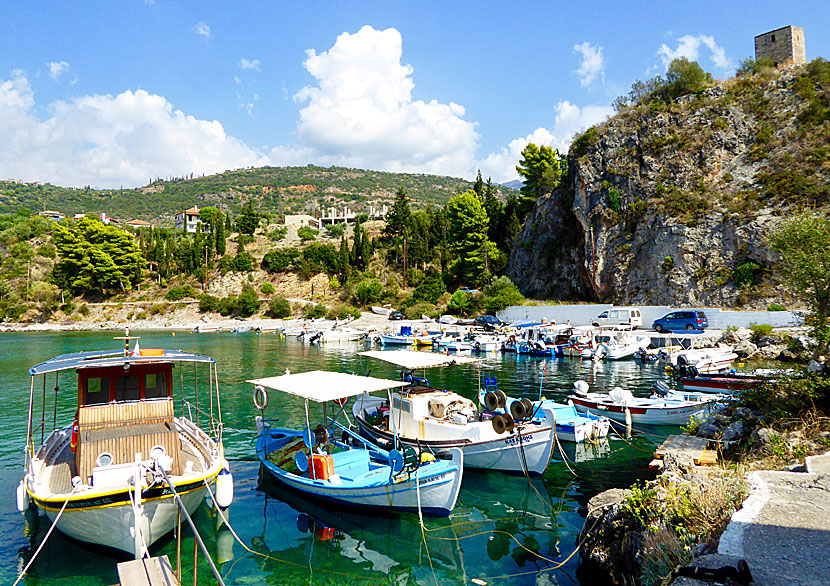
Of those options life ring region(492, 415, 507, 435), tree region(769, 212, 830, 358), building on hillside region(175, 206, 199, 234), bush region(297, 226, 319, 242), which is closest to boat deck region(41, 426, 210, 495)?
life ring region(492, 415, 507, 435)

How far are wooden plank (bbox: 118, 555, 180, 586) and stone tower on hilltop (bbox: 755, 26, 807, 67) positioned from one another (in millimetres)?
72310

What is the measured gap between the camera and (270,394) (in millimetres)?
25875

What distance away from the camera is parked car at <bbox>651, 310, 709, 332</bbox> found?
38.8 metres

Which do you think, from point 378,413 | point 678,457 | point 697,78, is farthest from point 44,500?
point 697,78

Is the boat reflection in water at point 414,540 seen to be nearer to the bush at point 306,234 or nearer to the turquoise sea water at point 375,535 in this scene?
the turquoise sea water at point 375,535

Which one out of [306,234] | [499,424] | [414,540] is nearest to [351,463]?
[414,540]

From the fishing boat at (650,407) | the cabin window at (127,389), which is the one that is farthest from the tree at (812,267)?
the cabin window at (127,389)

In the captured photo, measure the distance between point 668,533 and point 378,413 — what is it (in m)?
10.3

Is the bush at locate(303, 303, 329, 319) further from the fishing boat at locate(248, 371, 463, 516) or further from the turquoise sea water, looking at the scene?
the fishing boat at locate(248, 371, 463, 516)

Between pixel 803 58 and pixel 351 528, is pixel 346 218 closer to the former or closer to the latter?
pixel 803 58

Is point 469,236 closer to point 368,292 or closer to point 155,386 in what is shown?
point 368,292

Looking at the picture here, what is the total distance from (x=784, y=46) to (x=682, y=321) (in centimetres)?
3959

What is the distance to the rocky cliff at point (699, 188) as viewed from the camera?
146ft

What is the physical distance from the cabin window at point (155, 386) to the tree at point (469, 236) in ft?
192
